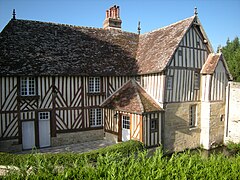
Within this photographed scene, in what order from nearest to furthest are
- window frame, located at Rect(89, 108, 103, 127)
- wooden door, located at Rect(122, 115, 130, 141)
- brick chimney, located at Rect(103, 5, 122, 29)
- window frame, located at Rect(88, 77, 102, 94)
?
wooden door, located at Rect(122, 115, 130, 141), window frame, located at Rect(88, 77, 102, 94), window frame, located at Rect(89, 108, 103, 127), brick chimney, located at Rect(103, 5, 122, 29)

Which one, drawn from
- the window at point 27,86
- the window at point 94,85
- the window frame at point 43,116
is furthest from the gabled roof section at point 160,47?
the window at point 27,86

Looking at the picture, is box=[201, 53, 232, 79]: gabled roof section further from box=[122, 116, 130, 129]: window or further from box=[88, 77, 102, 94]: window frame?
box=[88, 77, 102, 94]: window frame

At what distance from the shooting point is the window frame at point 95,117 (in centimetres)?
1262

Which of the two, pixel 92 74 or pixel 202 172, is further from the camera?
pixel 92 74

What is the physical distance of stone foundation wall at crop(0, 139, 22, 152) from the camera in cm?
1040

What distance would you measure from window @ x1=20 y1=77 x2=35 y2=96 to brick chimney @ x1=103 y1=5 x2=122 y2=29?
7863 mm

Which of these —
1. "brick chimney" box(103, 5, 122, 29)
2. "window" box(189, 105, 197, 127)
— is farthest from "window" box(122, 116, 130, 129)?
"brick chimney" box(103, 5, 122, 29)

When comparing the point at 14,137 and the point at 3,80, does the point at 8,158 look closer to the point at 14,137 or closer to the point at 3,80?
the point at 14,137

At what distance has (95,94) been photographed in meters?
12.4

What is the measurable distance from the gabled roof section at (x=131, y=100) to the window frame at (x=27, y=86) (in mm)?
4005

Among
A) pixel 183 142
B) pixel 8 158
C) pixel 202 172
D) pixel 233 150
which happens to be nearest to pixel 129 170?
pixel 202 172

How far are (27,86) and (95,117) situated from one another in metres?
4.25

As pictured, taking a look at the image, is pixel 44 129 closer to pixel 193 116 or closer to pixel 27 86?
pixel 27 86

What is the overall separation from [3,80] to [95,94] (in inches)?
190
